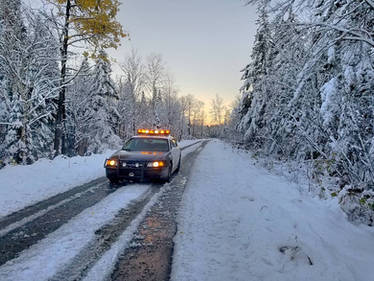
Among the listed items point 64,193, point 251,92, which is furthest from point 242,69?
point 64,193

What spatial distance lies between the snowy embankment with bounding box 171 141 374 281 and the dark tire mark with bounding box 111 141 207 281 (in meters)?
0.14

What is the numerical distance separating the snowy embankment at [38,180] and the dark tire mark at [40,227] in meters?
0.85

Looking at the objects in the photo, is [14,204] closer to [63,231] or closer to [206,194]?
[63,231]

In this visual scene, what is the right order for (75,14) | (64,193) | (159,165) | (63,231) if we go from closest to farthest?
(63,231)
(64,193)
(159,165)
(75,14)

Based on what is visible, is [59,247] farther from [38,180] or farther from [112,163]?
[38,180]

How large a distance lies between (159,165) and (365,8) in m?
6.46

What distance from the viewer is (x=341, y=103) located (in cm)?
639

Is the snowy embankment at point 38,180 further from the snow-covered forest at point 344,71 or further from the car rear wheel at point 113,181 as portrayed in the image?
the snow-covered forest at point 344,71

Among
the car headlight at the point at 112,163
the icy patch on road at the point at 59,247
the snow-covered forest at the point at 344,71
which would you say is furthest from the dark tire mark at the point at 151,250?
the snow-covered forest at the point at 344,71

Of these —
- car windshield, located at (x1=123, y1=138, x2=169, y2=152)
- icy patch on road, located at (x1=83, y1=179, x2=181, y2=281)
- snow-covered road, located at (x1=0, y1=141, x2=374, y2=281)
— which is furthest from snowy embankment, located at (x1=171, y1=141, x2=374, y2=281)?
car windshield, located at (x1=123, y1=138, x2=169, y2=152)

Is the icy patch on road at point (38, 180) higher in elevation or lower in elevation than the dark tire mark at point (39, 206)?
higher

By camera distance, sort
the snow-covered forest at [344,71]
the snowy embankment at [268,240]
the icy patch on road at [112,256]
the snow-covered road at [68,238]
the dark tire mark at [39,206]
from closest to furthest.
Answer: the icy patch on road at [112,256] → the snow-covered road at [68,238] → the snowy embankment at [268,240] → the dark tire mark at [39,206] → the snow-covered forest at [344,71]

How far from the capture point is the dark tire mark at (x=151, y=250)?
3.08 m

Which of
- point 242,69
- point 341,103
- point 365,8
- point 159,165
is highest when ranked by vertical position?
point 242,69
